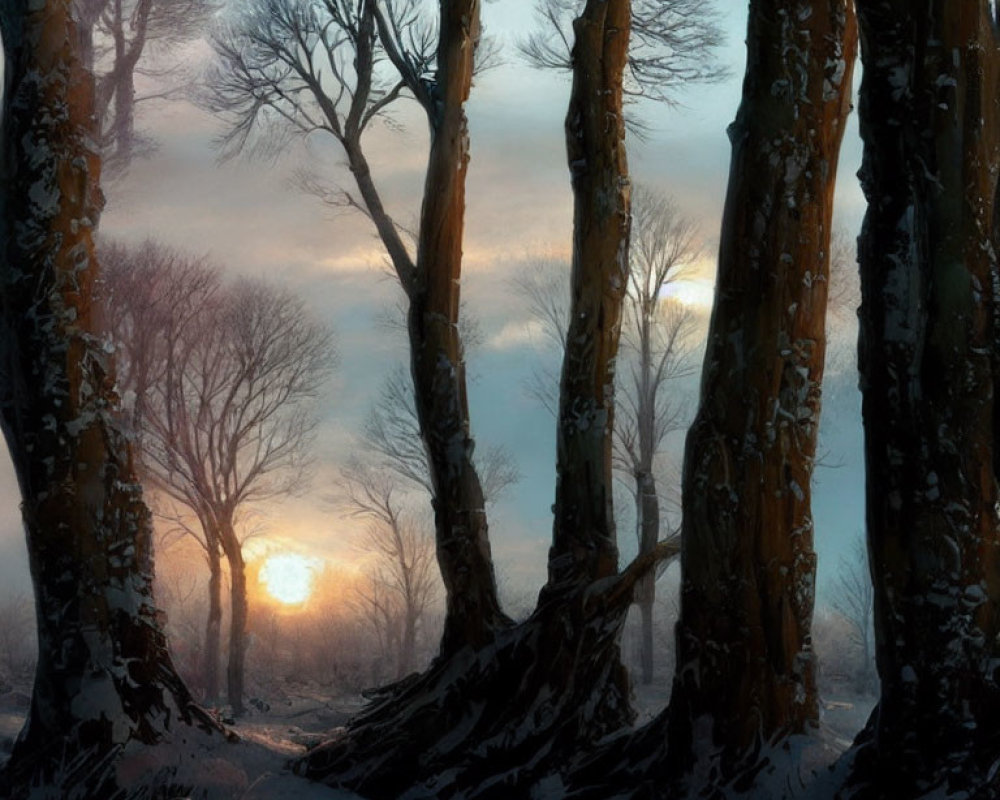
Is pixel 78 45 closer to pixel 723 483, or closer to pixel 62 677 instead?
pixel 62 677

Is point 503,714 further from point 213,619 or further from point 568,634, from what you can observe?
point 213,619

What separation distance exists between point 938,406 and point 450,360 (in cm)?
427

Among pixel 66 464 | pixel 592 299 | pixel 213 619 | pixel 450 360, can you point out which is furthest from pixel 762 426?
pixel 213 619

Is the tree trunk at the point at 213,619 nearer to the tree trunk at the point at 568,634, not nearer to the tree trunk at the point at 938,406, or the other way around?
the tree trunk at the point at 568,634

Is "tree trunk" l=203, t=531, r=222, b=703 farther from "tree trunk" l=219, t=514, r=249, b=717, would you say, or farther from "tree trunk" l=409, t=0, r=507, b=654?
"tree trunk" l=409, t=0, r=507, b=654

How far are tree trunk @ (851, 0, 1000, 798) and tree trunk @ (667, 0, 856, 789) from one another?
27.4 inches

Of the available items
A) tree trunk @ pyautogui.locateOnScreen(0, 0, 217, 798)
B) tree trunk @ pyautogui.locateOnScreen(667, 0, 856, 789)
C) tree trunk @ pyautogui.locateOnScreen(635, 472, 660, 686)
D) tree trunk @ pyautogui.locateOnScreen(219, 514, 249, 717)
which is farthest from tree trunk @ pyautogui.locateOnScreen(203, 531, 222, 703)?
tree trunk @ pyautogui.locateOnScreen(667, 0, 856, 789)

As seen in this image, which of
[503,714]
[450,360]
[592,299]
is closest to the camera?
[503,714]

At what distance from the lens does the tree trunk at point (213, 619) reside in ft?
57.7

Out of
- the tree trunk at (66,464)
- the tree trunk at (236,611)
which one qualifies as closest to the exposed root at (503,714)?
the tree trunk at (66,464)

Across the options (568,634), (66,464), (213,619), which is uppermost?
(66,464)

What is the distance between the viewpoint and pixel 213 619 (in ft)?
57.7

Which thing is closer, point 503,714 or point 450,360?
point 503,714

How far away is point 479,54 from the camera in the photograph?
36.3 ft
